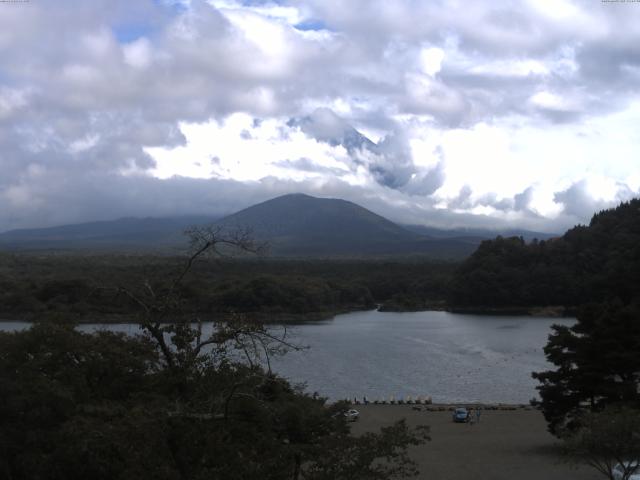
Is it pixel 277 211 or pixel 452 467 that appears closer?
pixel 452 467

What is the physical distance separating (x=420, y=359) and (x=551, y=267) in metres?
29.5

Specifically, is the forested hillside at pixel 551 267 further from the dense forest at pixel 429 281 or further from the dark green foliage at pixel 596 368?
the dark green foliage at pixel 596 368

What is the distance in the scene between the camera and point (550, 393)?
13.4 meters

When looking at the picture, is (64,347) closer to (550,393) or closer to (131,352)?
(131,352)

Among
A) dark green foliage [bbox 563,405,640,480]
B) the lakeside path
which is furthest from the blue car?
dark green foliage [bbox 563,405,640,480]

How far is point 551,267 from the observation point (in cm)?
5666

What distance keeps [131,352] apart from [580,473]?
25.8 feet

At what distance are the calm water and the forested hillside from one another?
340 inches

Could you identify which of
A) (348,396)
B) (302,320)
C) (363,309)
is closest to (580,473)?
(348,396)

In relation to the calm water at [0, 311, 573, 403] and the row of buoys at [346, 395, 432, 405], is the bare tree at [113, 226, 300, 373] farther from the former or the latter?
the row of buoys at [346, 395, 432, 405]

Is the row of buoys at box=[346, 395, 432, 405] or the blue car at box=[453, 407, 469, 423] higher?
the blue car at box=[453, 407, 469, 423]

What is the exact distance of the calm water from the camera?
24266 mm

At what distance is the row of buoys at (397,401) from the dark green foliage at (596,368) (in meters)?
7.82

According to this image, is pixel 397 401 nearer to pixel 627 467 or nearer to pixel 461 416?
pixel 461 416
